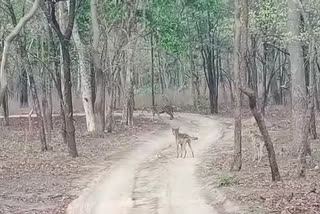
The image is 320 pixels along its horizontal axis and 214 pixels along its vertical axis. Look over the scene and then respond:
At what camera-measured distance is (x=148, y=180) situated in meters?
16.4

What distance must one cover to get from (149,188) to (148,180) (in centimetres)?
126

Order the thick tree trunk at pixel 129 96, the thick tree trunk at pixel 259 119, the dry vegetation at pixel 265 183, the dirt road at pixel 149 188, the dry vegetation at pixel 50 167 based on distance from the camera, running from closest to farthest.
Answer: the dry vegetation at pixel 265 183, the dirt road at pixel 149 188, the thick tree trunk at pixel 259 119, the dry vegetation at pixel 50 167, the thick tree trunk at pixel 129 96

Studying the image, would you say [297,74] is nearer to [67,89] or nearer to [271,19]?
[271,19]

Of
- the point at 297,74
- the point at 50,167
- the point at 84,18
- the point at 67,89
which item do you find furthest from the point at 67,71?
the point at 84,18

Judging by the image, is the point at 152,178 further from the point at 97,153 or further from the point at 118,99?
the point at 118,99

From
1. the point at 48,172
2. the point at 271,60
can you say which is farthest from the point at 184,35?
the point at 48,172

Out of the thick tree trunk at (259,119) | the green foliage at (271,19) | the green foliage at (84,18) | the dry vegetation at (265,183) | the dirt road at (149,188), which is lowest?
the dirt road at (149,188)

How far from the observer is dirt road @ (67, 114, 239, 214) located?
41.9 feet

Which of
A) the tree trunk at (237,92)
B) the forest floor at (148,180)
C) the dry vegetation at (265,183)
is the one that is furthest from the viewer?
the tree trunk at (237,92)

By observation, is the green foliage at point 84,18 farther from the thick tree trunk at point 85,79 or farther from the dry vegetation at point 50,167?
the dry vegetation at point 50,167

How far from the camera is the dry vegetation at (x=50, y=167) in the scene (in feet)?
46.2

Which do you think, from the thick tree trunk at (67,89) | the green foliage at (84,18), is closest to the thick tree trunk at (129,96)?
the green foliage at (84,18)

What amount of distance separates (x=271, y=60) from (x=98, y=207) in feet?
123

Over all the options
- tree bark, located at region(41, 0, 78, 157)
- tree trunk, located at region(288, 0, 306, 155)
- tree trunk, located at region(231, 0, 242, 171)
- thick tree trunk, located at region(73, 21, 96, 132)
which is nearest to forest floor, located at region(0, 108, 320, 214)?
tree trunk, located at region(231, 0, 242, 171)
